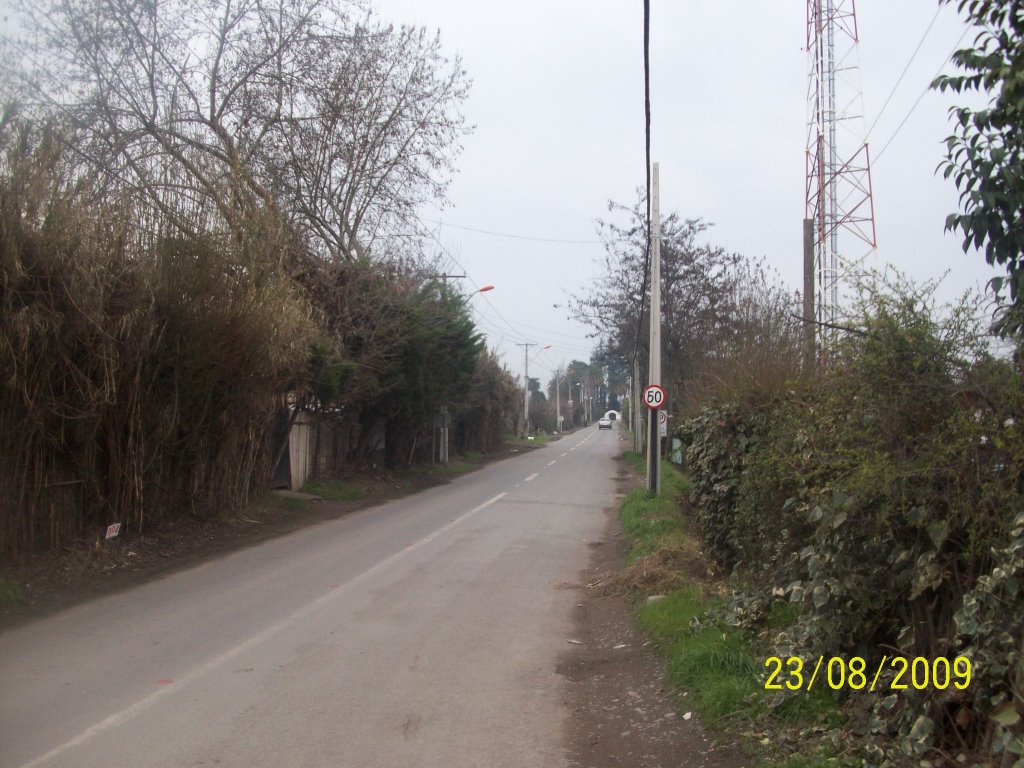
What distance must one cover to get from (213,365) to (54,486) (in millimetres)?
3028

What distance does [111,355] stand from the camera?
11.0m

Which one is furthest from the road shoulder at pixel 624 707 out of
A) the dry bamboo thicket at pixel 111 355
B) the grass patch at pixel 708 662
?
the dry bamboo thicket at pixel 111 355

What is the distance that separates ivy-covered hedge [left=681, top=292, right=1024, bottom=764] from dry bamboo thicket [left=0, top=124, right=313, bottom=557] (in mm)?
8610

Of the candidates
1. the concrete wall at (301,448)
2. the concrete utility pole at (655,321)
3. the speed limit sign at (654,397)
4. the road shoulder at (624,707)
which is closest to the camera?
the road shoulder at (624,707)

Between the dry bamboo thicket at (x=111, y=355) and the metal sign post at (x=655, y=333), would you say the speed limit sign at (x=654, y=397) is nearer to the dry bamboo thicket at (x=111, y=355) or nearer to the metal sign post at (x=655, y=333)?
the metal sign post at (x=655, y=333)

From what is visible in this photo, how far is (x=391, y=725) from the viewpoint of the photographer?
5.72 m

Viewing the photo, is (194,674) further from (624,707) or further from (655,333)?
(655,333)

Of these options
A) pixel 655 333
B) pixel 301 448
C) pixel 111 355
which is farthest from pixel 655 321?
pixel 111 355

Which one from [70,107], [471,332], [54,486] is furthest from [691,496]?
[471,332]

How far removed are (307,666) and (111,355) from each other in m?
5.87

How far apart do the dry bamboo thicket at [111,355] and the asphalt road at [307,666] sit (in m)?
1.75

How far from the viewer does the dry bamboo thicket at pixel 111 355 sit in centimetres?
998

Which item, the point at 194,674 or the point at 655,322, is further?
the point at 655,322

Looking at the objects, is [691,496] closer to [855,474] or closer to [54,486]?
[855,474]
